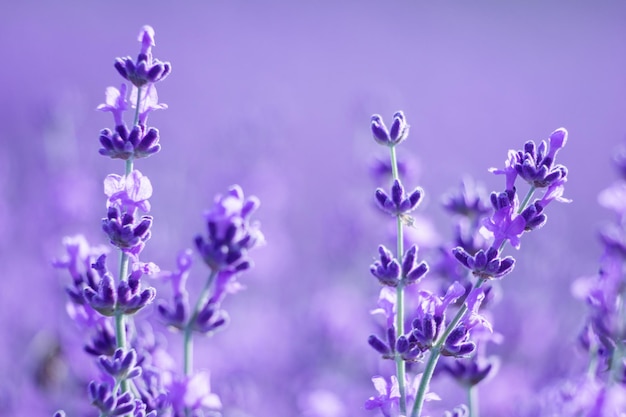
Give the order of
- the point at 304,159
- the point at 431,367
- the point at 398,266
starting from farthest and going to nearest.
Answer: the point at 304,159 → the point at 398,266 → the point at 431,367

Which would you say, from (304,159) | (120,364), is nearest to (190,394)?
(120,364)

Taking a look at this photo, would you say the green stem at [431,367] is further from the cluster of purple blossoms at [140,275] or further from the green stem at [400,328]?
the cluster of purple blossoms at [140,275]

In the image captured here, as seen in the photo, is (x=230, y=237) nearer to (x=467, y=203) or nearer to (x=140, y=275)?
(x=140, y=275)

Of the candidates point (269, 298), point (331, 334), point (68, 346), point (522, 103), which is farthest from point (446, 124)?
point (68, 346)

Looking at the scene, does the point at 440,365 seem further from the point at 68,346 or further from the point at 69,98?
the point at 69,98

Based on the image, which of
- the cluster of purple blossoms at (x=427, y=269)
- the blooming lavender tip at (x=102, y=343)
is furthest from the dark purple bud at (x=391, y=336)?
the blooming lavender tip at (x=102, y=343)

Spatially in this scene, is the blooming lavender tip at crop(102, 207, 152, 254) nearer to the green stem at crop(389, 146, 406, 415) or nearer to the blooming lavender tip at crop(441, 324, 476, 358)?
the green stem at crop(389, 146, 406, 415)
